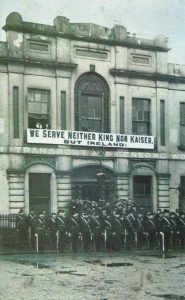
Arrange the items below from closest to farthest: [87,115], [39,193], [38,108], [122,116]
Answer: [39,193], [38,108], [87,115], [122,116]

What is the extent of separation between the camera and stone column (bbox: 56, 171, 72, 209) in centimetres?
1869

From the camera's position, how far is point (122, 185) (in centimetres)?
1995

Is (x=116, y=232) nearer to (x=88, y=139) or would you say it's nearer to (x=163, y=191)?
(x=88, y=139)

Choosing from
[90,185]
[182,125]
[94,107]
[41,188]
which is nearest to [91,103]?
[94,107]

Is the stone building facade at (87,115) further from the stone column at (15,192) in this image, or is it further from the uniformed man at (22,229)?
the uniformed man at (22,229)

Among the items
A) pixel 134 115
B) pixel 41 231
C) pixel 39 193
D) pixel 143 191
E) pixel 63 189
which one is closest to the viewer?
pixel 41 231

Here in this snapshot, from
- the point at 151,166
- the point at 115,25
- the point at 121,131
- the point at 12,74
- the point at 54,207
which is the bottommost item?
the point at 54,207

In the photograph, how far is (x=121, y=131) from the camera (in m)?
20.1

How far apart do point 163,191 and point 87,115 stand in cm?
426

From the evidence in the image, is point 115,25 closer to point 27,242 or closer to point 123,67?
point 123,67

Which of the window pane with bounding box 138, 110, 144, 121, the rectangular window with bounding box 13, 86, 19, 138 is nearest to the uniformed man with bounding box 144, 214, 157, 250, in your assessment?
the window pane with bounding box 138, 110, 144, 121

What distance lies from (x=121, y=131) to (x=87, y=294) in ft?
37.1

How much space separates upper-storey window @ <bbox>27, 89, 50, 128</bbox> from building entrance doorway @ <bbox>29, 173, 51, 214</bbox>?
1757mm

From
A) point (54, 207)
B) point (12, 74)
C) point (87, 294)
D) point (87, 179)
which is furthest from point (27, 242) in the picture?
point (87, 294)
